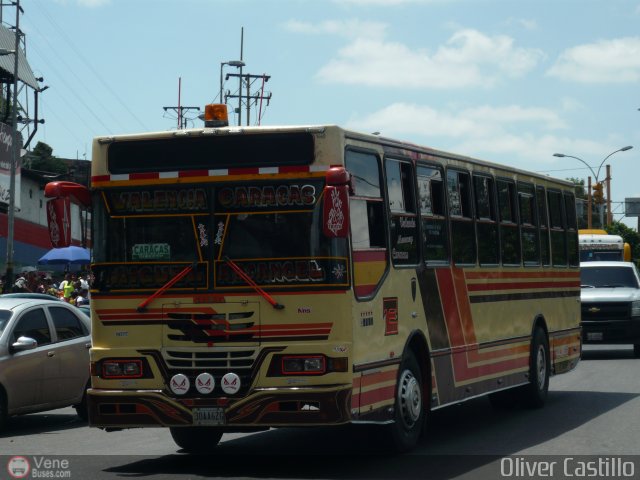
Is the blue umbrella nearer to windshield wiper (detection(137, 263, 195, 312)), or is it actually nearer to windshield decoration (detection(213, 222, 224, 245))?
windshield wiper (detection(137, 263, 195, 312))

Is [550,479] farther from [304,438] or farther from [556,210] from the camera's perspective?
[556,210]

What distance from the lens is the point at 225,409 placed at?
34.4ft

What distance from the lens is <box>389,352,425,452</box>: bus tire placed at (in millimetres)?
11531

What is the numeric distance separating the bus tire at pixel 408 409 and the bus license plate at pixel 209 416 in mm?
1777

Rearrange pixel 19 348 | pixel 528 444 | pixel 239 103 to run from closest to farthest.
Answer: pixel 528 444 < pixel 19 348 < pixel 239 103

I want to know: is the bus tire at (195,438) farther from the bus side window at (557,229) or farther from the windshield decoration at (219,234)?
the bus side window at (557,229)

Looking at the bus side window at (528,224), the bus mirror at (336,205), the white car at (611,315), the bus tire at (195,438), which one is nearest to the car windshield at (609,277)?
the white car at (611,315)

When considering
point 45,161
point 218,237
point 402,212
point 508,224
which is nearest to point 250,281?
point 218,237

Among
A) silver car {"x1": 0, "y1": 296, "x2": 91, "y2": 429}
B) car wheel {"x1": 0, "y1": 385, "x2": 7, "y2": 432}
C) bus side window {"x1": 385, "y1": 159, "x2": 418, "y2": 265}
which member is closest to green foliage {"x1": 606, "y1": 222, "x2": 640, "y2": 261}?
silver car {"x1": 0, "y1": 296, "x2": 91, "y2": 429}

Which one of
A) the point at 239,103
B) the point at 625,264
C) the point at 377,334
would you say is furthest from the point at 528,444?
the point at 239,103

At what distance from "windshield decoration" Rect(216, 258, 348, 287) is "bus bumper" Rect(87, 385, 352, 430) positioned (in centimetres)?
91

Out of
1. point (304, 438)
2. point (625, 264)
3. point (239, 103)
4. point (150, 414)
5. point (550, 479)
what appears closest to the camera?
point (550, 479)

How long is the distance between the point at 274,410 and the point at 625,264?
18.5m

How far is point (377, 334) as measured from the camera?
36.5 ft
